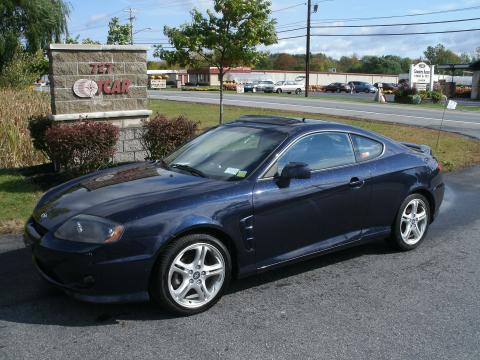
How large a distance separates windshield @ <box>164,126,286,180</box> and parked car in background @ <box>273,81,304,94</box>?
174 ft

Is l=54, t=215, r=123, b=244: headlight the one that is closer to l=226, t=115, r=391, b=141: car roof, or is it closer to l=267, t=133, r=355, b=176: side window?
l=267, t=133, r=355, b=176: side window

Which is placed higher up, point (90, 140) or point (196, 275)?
point (90, 140)

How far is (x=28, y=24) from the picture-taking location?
24.1 m

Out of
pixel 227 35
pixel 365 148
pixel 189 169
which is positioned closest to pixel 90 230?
pixel 189 169

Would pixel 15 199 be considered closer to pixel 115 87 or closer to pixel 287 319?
pixel 115 87

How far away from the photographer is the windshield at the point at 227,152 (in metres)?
4.56

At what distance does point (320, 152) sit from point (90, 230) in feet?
7.50

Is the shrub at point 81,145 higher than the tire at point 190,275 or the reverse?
higher

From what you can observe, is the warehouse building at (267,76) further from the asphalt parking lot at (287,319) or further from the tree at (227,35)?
the asphalt parking lot at (287,319)

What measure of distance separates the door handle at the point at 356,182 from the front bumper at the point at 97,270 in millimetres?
2143

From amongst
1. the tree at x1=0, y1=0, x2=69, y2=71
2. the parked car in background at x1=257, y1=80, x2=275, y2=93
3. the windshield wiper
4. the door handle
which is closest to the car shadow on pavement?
the door handle

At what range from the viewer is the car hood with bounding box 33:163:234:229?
391 cm

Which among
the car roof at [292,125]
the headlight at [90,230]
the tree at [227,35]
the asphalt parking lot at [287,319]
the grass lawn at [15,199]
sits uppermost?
the tree at [227,35]

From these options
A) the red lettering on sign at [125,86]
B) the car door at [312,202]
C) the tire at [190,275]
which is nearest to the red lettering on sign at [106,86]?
the red lettering on sign at [125,86]
